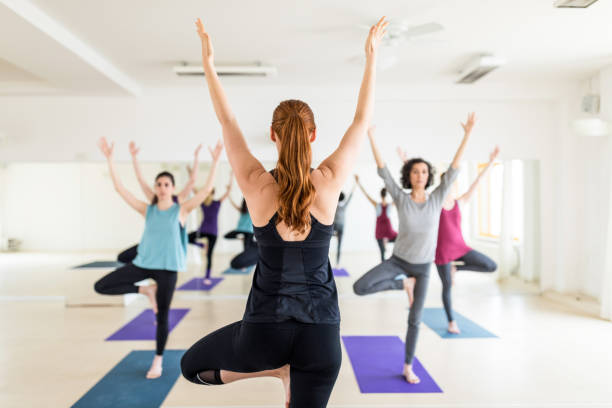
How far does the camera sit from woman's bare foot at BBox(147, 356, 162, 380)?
279cm

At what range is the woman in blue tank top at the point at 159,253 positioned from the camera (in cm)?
280

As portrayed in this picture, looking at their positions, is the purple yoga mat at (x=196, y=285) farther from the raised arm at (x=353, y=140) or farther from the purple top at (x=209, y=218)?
the raised arm at (x=353, y=140)

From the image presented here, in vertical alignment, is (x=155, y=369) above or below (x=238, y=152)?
below

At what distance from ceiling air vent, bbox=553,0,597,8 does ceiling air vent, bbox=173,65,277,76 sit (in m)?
2.59

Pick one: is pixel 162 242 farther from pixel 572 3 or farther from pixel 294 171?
pixel 572 3

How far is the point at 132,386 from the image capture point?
8.74 feet

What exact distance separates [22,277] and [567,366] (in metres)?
5.85

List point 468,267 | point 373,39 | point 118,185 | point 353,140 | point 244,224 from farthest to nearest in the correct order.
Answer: point 244,224 → point 468,267 → point 118,185 → point 373,39 → point 353,140

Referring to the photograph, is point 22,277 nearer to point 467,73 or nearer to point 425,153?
point 425,153

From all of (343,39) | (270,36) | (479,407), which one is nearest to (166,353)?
(479,407)

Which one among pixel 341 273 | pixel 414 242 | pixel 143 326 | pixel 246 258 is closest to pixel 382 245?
pixel 341 273

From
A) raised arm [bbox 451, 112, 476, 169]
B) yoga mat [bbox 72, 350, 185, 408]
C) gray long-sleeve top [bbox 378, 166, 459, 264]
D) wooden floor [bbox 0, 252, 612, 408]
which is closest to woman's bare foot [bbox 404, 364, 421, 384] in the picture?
wooden floor [bbox 0, 252, 612, 408]

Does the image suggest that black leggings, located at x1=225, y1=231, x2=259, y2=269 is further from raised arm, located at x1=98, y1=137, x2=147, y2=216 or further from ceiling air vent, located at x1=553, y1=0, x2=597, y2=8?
ceiling air vent, located at x1=553, y1=0, x2=597, y2=8

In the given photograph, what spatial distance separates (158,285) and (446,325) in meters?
2.76
